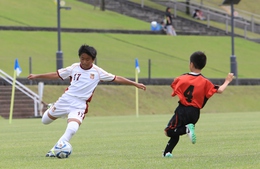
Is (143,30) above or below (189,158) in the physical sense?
above

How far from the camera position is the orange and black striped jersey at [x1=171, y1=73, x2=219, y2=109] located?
12.7m

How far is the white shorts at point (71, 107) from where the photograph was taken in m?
13.5

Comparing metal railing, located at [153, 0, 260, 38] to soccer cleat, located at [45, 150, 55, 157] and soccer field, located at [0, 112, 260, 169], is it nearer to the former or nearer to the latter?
soccer field, located at [0, 112, 260, 169]

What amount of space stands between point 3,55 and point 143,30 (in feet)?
51.6

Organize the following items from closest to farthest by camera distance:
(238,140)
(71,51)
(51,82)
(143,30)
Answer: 1. (238,140)
2. (51,82)
3. (71,51)
4. (143,30)

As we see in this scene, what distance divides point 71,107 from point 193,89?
6.89 feet

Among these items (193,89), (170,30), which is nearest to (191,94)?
(193,89)

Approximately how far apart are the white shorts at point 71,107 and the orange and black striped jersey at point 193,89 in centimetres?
166

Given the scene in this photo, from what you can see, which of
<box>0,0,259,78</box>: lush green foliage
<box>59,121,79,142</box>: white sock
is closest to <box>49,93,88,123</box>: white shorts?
<box>59,121,79,142</box>: white sock

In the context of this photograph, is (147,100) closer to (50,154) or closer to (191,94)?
(50,154)

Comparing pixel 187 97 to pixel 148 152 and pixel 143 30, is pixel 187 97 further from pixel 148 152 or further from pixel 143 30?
pixel 143 30

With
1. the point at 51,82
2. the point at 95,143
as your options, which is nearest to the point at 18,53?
the point at 51,82

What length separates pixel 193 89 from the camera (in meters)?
12.7

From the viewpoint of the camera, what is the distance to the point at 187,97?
12.7m
